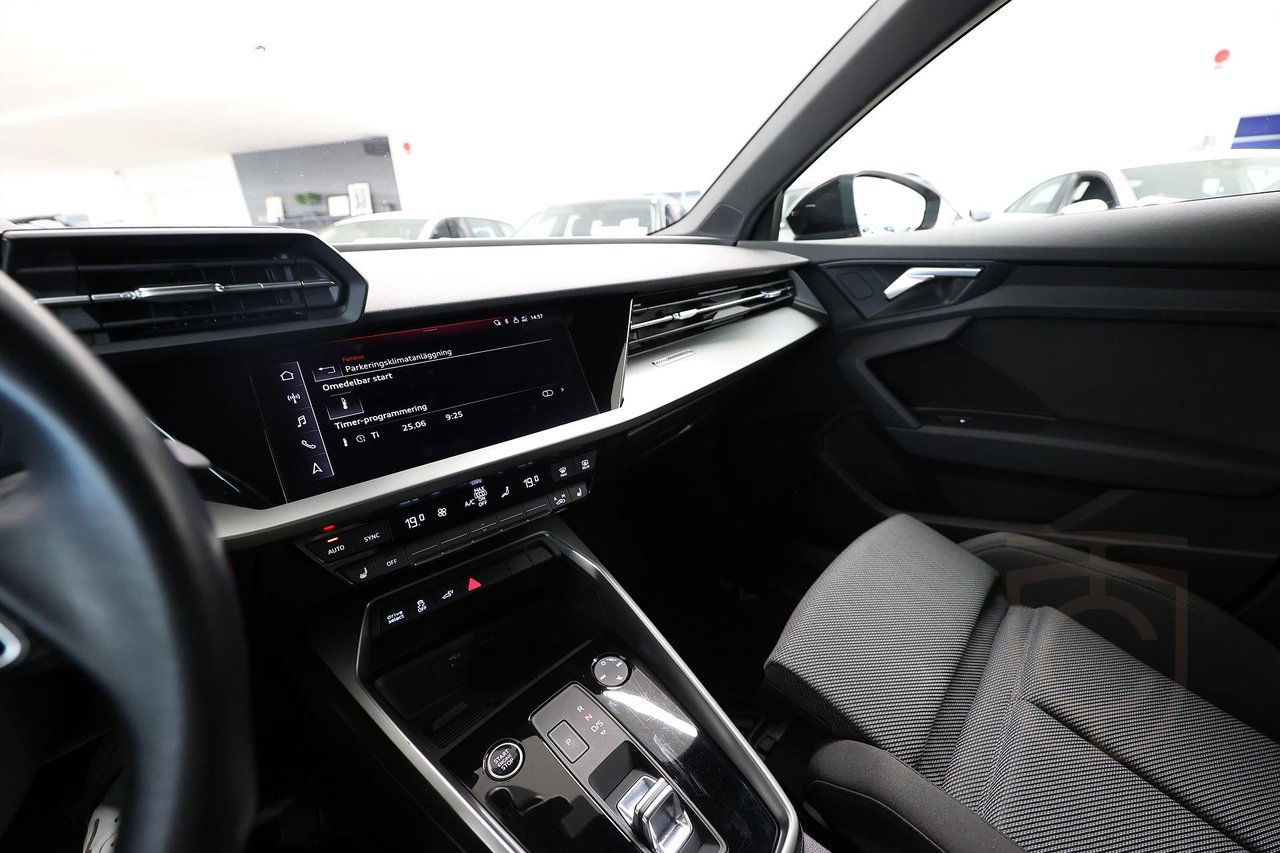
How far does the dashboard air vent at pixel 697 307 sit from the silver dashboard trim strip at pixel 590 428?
3 cm

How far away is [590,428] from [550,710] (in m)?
0.44

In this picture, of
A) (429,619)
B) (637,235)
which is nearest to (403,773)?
(429,619)

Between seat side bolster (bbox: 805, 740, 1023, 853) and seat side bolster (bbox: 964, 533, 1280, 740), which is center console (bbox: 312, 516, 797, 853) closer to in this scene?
seat side bolster (bbox: 805, 740, 1023, 853)

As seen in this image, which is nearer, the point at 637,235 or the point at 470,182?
the point at 470,182

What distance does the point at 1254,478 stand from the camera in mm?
1233

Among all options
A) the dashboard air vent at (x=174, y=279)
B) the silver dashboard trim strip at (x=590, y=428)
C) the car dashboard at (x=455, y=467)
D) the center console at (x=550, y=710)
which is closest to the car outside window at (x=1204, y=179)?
the silver dashboard trim strip at (x=590, y=428)

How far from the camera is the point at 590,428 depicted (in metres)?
1.00

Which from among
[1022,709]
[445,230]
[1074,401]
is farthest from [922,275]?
[445,230]

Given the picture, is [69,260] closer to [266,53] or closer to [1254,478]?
[266,53]

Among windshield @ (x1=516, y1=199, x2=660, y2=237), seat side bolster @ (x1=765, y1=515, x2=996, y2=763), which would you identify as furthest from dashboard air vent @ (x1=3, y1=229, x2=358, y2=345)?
seat side bolster @ (x1=765, y1=515, x2=996, y2=763)

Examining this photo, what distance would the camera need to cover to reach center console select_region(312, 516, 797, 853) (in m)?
0.87

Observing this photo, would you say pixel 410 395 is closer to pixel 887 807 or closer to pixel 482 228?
pixel 482 228

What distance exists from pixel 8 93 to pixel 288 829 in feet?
3.73

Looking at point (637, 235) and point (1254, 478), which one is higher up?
point (637, 235)
